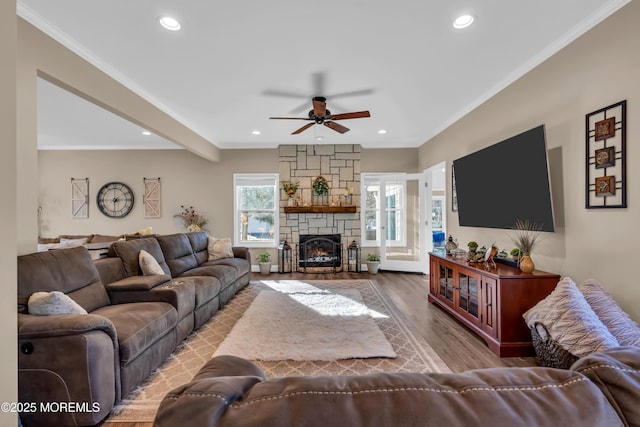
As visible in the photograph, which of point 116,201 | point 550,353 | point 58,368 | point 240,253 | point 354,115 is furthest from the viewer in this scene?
point 116,201

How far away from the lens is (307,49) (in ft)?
8.61

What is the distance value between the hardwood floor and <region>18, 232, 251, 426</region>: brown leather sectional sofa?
30cm

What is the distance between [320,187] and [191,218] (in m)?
2.91

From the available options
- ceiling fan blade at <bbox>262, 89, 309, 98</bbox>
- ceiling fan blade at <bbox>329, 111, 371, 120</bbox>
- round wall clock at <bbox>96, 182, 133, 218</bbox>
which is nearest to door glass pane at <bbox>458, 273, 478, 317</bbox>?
ceiling fan blade at <bbox>329, 111, 371, 120</bbox>

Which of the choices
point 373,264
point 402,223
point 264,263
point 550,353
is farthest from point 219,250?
point 550,353

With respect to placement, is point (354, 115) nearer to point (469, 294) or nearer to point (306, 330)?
point (469, 294)

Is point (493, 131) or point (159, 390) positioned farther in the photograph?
point (493, 131)

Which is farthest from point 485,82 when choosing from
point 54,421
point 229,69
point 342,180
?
point 54,421

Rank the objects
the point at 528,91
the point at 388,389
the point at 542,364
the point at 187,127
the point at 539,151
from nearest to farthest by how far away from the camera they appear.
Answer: the point at 388,389 → the point at 542,364 → the point at 539,151 → the point at 528,91 → the point at 187,127

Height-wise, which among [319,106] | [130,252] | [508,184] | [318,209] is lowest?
[130,252]

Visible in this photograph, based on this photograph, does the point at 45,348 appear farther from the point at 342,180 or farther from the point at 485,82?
the point at 342,180

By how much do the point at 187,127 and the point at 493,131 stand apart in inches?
180

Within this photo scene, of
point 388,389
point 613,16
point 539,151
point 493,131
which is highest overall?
point 613,16

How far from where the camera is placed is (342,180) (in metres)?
6.31
